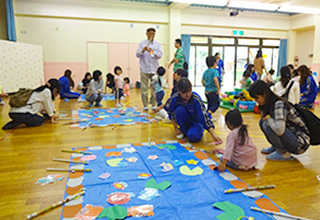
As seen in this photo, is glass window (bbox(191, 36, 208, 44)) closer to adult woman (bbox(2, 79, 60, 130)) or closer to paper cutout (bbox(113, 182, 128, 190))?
adult woman (bbox(2, 79, 60, 130))

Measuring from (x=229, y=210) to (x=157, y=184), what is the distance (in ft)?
1.86

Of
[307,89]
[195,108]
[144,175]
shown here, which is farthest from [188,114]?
[307,89]

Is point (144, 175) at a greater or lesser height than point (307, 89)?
lesser

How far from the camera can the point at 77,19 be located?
9.66 m

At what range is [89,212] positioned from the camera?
146 centimetres

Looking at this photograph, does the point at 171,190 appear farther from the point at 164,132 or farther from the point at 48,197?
the point at 164,132

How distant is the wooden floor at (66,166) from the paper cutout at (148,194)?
54 centimetres

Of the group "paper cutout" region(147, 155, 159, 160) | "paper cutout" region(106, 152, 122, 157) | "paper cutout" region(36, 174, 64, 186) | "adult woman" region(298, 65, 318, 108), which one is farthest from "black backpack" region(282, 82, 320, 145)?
"adult woman" region(298, 65, 318, 108)

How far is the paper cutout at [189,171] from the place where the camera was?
2002mm

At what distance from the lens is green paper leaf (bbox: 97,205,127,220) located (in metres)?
1.41

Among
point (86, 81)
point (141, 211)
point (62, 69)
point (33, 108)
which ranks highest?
point (62, 69)

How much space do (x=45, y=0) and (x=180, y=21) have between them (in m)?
5.51

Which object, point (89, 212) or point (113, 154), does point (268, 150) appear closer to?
point (113, 154)

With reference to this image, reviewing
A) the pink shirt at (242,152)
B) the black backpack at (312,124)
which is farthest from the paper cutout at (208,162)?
the black backpack at (312,124)
